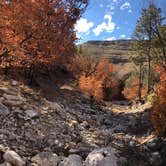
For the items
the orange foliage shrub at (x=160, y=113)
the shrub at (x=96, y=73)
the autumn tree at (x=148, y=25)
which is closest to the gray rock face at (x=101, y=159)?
the orange foliage shrub at (x=160, y=113)

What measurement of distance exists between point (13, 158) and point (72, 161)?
2601mm

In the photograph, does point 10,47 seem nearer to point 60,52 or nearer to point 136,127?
point 60,52

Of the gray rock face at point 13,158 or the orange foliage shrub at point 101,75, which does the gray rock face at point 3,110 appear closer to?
the gray rock face at point 13,158

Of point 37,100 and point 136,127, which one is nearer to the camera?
point 37,100

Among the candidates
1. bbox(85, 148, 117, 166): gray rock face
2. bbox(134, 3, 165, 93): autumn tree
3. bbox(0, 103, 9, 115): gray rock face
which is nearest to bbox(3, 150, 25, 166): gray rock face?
bbox(85, 148, 117, 166): gray rock face

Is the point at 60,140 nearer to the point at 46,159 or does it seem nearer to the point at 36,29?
the point at 46,159

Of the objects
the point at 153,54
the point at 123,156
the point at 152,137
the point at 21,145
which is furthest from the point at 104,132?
the point at 153,54

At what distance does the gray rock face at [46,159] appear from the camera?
15359mm

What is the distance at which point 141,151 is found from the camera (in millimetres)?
20203

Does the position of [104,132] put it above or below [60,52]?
below

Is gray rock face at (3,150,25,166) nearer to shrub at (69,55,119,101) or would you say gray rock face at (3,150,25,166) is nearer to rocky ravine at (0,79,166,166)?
rocky ravine at (0,79,166,166)

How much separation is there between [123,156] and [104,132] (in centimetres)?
431

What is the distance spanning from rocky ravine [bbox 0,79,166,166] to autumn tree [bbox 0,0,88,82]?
300 cm

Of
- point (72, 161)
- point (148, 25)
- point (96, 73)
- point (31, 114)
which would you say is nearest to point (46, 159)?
point (72, 161)
